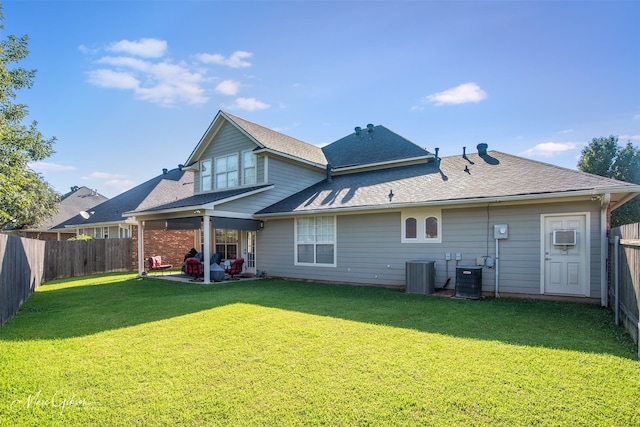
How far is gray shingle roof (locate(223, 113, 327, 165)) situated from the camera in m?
14.4

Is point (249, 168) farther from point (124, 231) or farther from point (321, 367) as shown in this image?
point (321, 367)

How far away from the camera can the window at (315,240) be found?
12047 mm

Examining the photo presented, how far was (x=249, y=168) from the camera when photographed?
1463 cm

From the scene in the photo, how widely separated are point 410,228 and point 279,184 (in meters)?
6.37

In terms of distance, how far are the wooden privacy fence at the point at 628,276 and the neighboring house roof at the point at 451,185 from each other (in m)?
1.83

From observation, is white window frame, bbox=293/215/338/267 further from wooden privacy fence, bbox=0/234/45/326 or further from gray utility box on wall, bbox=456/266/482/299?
wooden privacy fence, bbox=0/234/45/326

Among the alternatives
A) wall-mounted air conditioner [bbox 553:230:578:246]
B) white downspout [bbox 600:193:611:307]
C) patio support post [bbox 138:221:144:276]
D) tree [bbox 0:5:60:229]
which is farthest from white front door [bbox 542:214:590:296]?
tree [bbox 0:5:60:229]

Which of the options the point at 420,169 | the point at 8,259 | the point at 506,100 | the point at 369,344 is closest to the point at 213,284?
the point at 8,259

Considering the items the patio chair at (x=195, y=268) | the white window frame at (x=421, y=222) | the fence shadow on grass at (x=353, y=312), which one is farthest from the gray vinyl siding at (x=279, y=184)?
the white window frame at (x=421, y=222)

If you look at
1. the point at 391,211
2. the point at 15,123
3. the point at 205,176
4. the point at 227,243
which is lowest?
the point at 227,243

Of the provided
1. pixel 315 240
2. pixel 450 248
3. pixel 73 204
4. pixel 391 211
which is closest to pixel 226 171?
pixel 315 240

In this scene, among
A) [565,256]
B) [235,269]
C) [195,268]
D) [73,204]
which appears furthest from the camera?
[73,204]

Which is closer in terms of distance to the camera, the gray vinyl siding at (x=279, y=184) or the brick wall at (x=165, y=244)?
the gray vinyl siding at (x=279, y=184)

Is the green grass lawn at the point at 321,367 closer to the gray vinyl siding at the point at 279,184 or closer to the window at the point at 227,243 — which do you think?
the gray vinyl siding at the point at 279,184
